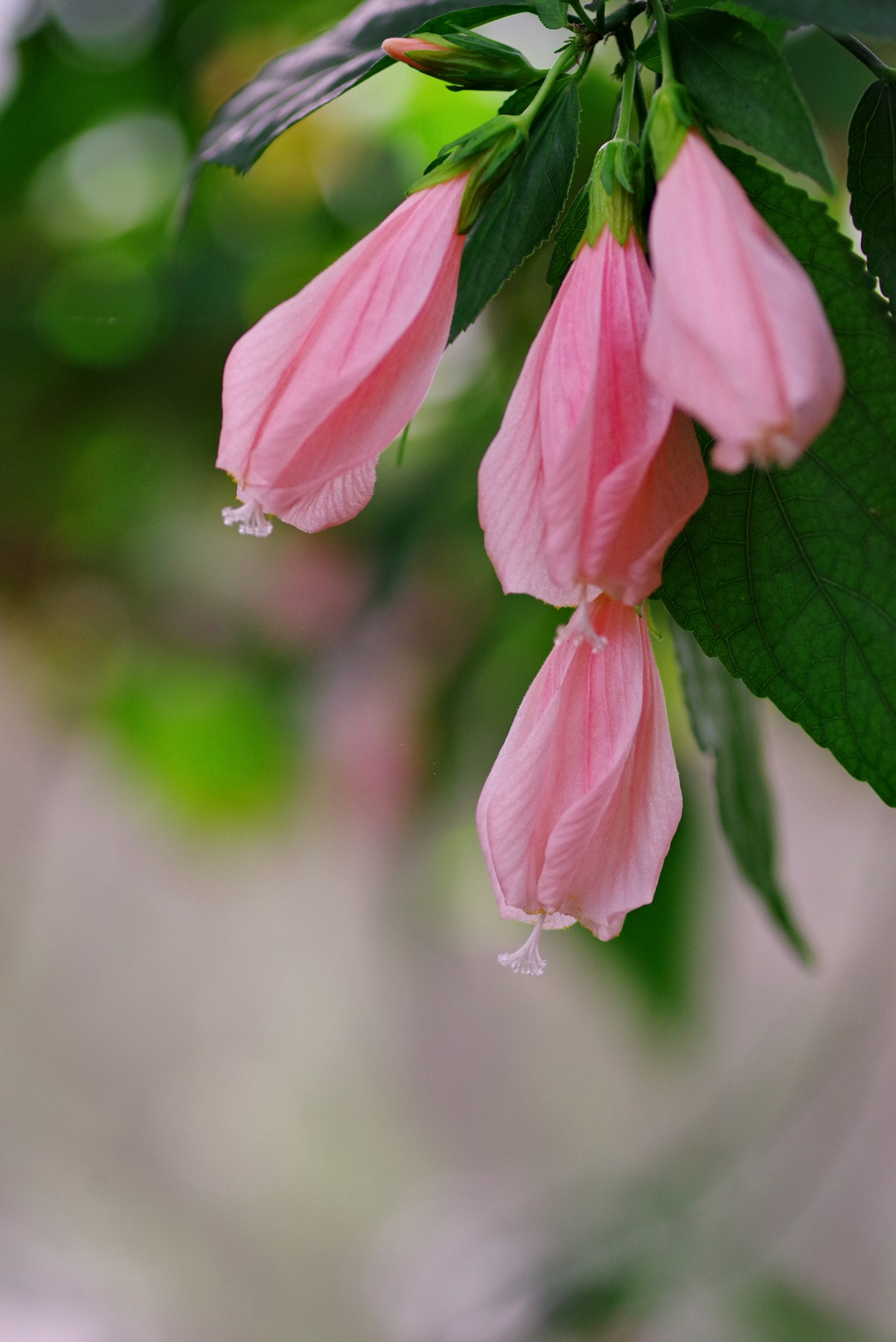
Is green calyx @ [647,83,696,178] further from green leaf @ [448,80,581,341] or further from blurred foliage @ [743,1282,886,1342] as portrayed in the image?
blurred foliage @ [743,1282,886,1342]

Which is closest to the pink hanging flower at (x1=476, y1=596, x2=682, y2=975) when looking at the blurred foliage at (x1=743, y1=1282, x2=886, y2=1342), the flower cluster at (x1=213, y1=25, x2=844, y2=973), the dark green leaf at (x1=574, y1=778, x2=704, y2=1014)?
the flower cluster at (x1=213, y1=25, x2=844, y2=973)

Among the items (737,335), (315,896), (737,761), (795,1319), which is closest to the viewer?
(737,335)

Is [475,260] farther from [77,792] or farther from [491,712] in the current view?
[77,792]

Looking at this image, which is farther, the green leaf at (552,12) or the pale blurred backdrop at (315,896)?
the pale blurred backdrop at (315,896)

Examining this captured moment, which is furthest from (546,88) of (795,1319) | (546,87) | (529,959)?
(795,1319)

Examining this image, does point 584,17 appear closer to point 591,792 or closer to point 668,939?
point 591,792

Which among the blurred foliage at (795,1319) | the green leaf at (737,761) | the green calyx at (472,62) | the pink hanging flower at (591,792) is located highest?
the green calyx at (472,62)

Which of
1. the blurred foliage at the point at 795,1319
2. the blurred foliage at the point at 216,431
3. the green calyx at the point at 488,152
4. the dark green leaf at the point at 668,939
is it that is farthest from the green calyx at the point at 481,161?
the blurred foliage at the point at 795,1319

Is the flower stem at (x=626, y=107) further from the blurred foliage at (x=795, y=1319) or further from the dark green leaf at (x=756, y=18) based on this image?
the blurred foliage at (x=795, y=1319)
